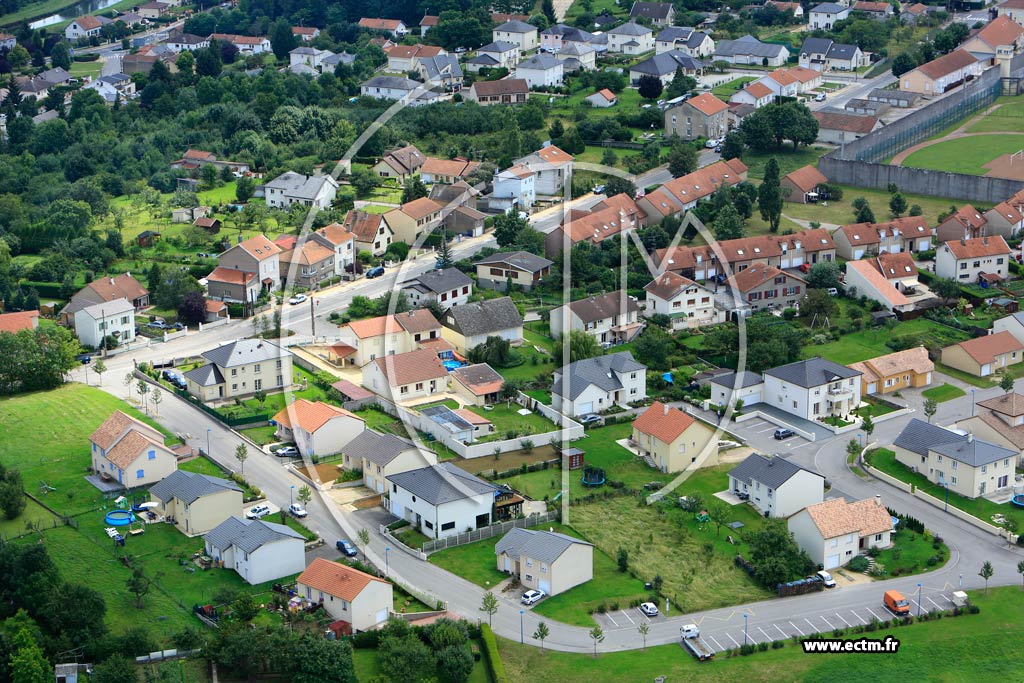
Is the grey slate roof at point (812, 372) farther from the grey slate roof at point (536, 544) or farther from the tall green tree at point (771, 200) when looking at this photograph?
the tall green tree at point (771, 200)

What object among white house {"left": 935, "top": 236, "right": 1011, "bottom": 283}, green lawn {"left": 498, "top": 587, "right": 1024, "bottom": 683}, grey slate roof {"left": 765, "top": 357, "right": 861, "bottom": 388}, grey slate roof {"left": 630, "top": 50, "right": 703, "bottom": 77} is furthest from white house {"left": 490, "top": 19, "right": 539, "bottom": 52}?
green lawn {"left": 498, "top": 587, "right": 1024, "bottom": 683}

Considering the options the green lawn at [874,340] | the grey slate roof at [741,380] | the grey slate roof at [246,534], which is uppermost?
the grey slate roof at [246,534]

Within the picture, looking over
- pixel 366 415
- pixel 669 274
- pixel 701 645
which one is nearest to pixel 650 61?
pixel 669 274

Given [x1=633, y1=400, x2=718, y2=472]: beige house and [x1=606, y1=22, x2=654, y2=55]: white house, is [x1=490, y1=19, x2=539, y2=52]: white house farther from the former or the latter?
[x1=633, y1=400, x2=718, y2=472]: beige house

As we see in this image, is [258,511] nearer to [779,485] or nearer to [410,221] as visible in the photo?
[779,485]

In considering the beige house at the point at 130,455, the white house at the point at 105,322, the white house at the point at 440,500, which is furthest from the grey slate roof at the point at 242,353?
the white house at the point at 440,500

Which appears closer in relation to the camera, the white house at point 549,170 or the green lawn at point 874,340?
the green lawn at point 874,340
